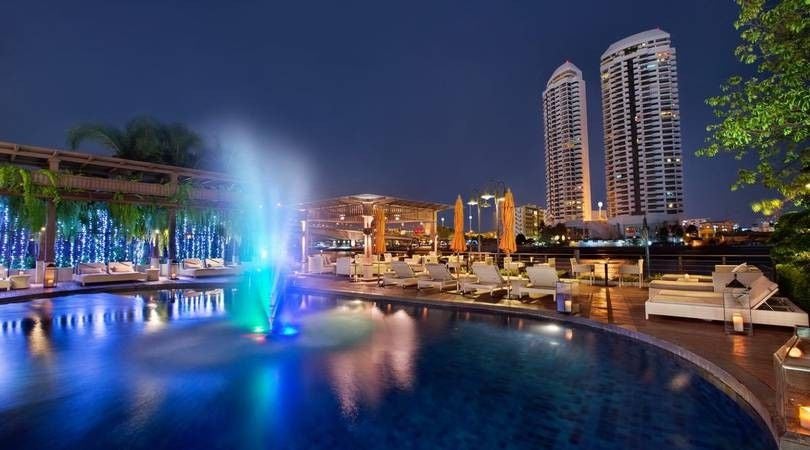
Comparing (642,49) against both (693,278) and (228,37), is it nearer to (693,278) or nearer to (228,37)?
(228,37)

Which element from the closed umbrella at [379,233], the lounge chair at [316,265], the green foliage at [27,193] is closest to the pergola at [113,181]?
the green foliage at [27,193]

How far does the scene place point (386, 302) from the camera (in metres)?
10.6

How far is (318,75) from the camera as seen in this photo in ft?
138

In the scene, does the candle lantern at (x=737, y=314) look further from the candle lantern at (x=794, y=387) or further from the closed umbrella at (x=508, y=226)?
the closed umbrella at (x=508, y=226)

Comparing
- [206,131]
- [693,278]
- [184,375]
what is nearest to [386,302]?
[184,375]

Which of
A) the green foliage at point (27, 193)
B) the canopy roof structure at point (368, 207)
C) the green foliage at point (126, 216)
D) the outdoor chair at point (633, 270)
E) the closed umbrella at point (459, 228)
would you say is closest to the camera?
the outdoor chair at point (633, 270)

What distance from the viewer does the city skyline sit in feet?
80.6

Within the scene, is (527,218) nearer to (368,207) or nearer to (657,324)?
(368,207)

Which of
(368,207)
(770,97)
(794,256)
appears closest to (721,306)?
(794,256)

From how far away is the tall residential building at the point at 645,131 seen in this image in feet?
300

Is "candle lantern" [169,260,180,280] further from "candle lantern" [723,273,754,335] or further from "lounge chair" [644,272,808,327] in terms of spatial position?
"candle lantern" [723,273,754,335]

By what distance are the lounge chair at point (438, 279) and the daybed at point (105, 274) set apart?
10.7 m

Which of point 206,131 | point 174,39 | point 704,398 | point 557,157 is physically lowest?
point 704,398

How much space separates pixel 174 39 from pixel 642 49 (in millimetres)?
101621
